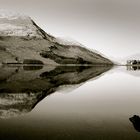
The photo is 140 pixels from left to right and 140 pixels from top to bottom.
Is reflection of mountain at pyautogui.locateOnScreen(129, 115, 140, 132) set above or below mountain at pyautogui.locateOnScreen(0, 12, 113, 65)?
below

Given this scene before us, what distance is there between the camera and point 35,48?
177 metres

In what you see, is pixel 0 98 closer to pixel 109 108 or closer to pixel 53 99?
pixel 53 99

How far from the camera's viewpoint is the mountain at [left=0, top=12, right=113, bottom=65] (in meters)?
163

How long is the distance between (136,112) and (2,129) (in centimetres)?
479

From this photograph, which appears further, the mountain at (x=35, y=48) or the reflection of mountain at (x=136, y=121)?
the mountain at (x=35, y=48)

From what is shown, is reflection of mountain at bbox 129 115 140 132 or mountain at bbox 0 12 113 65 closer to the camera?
reflection of mountain at bbox 129 115 140 132

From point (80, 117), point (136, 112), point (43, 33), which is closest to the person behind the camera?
point (80, 117)

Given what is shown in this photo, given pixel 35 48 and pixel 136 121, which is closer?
pixel 136 121

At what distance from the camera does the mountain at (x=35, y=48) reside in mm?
162525

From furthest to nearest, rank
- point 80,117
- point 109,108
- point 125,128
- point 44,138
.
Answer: point 109,108 → point 80,117 → point 125,128 → point 44,138

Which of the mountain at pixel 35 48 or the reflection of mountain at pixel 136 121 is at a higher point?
the mountain at pixel 35 48

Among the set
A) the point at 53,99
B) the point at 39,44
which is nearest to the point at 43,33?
the point at 39,44

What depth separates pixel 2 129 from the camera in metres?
7.72

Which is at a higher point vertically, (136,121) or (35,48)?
(35,48)
